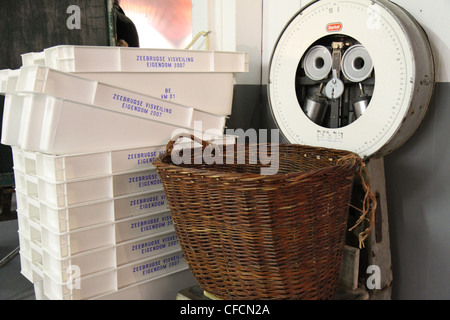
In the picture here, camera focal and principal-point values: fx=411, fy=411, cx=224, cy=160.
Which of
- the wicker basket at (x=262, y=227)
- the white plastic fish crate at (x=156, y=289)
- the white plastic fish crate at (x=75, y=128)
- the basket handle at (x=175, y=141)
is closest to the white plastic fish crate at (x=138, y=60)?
the white plastic fish crate at (x=75, y=128)

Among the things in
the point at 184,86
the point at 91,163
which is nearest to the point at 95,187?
the point at 91,163

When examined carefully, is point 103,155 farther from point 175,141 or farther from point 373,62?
point 373,62

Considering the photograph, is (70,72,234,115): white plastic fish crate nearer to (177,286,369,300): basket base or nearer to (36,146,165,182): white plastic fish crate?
(36,146,165,182): white plastic fish crate

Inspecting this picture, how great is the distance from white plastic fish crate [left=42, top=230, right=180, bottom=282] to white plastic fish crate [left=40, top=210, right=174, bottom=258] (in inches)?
0.5

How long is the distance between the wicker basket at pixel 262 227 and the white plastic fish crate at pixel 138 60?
0.34 m

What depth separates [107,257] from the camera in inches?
45.5

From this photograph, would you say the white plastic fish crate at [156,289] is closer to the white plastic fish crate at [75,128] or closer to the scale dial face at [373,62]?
the white plastic fish crate at [75,128]

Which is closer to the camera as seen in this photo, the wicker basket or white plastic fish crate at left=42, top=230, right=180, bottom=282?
the wicker basket

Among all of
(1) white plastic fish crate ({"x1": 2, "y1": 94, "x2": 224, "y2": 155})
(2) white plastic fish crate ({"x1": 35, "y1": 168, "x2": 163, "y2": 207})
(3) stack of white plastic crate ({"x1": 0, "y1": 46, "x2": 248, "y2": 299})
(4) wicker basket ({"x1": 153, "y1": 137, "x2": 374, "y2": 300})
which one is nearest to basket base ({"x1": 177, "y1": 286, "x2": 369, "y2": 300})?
(4) wicker basket ({"x1": 153, "y1": 137, "x2": 374, "y2": 300})

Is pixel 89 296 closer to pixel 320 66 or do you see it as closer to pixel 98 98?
pixel 98 98

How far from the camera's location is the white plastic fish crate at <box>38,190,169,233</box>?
1072 millimetres

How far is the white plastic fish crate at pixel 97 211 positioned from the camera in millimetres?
1072

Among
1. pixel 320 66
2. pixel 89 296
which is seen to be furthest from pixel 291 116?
pixel 89 296

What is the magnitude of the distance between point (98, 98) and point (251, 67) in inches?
30.4
